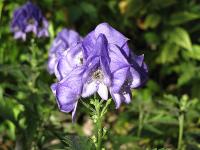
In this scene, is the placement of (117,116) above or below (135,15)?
below

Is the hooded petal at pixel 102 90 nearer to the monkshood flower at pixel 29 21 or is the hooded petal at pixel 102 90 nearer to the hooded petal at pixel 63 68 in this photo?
the hooded petal at pixel 63 68

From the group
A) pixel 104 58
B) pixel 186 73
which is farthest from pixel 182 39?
pixel 104 58

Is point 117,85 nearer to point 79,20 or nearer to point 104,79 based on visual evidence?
point 104,79

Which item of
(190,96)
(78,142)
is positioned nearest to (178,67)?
(190,96)

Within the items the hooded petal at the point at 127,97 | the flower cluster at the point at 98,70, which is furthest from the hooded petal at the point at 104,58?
the hooded petal at the point at 127,97

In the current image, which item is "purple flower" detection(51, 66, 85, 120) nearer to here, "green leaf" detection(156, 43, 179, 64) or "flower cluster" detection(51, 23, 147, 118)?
"flower cluster" detection(51, 23, 147, 118)

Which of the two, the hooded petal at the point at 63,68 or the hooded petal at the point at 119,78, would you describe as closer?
the hooded petal at the point at 119,78

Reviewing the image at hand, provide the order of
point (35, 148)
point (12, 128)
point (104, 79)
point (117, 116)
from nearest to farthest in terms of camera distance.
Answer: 1. point (104, 79)
2. point (35, 148)
3. point (12, 128)
4. point (117, 116)
